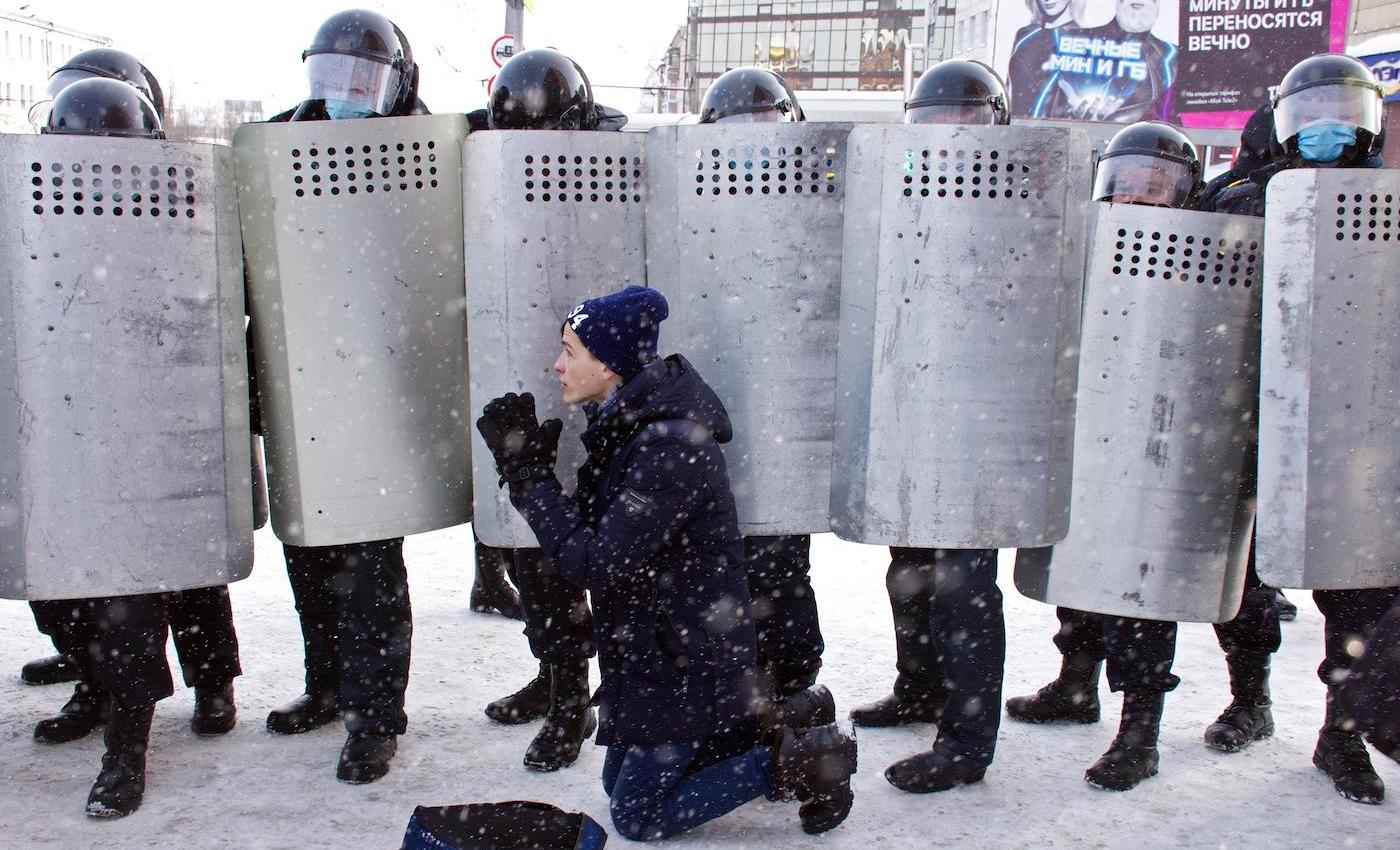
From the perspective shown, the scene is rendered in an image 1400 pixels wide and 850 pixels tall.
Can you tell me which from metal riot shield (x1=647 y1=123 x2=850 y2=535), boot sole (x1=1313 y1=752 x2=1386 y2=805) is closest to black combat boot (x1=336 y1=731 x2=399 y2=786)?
metal riot shield (x1=647 y1=123 x2=850 y2=535)

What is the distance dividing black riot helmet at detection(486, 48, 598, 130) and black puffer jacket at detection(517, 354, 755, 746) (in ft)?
2.84

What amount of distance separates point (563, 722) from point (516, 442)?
3.05ft

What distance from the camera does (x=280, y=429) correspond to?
3229 mm

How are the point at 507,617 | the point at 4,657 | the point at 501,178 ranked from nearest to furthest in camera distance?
1. the point at 501,178
2. the point at 4,657
3. the point at 507,617

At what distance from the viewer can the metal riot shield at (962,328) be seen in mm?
3137

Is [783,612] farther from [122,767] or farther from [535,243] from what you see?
[122,767]

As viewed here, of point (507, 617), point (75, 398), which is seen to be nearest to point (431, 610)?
point (507, 617)

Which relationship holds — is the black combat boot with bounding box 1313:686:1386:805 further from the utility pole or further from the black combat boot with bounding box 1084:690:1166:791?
the utility pole

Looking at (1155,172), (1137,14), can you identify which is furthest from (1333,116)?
(1137,14)

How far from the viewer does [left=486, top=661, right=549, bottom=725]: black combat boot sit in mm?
3713

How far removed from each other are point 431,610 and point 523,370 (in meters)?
2.00

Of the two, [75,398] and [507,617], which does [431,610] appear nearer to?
[507,617]

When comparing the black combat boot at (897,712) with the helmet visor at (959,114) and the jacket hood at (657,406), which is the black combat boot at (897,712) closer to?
the jacket hood at (657,406)

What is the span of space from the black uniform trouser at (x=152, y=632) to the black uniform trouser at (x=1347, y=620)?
3.07 m
